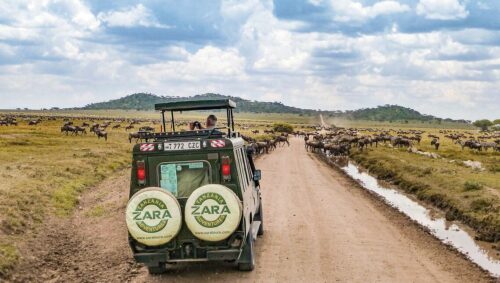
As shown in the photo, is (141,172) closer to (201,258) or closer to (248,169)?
(201,258)

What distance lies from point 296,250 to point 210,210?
430 cm

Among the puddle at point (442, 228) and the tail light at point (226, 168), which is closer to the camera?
the tail light at point (226, 168)

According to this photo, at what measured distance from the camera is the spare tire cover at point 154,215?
9719 mm

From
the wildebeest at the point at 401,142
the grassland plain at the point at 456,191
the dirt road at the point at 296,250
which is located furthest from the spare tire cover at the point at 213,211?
the wildebeest at the point at 401,142

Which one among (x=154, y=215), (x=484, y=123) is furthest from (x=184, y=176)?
(x=484, y=123)

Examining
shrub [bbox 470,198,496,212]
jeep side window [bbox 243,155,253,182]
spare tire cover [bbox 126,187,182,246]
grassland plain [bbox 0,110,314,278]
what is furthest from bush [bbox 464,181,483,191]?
spare tire cover [bbox 126,187,182,246]

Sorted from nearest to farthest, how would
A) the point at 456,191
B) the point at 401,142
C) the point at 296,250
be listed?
the point at 296,250 → the point at 456,191 → the point at 401,142

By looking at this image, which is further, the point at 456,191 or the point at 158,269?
the point at 456,191

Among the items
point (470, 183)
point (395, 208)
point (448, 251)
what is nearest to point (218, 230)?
point (448, 251)

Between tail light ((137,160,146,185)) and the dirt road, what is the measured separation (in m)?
2.18

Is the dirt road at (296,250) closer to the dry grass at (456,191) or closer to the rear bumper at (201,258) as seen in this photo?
the rear bumper at (201,258)

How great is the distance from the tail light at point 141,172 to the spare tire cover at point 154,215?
2.28 ft

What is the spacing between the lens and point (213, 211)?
975 centimetres

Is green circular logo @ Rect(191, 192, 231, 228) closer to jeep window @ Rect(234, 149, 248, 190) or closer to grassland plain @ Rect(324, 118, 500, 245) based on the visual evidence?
jeep window @ Rect(234, 149, 248, 190)
